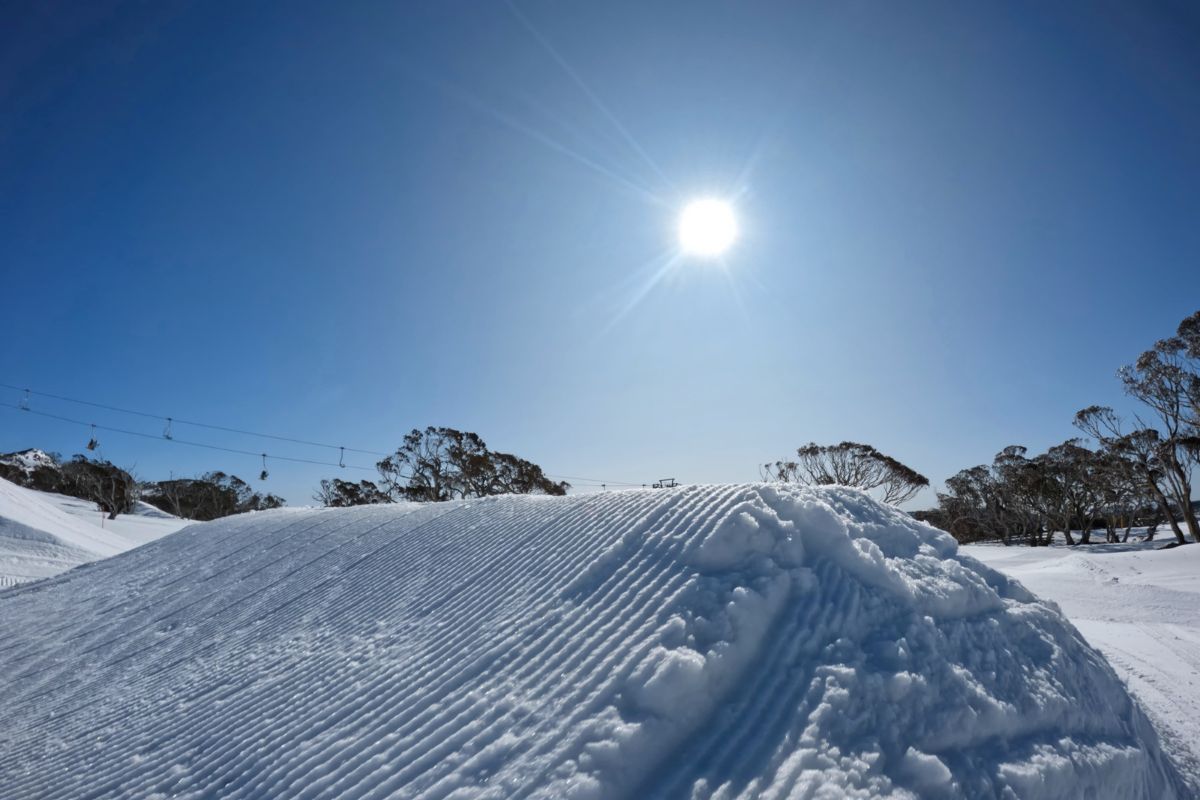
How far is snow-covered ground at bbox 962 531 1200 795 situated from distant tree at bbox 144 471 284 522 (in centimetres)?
4139

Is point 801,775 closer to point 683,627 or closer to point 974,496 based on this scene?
point 683,627

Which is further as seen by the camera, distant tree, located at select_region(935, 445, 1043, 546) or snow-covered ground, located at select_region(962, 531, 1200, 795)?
distant tree, located at select_region(935, 445, 1043, 546)

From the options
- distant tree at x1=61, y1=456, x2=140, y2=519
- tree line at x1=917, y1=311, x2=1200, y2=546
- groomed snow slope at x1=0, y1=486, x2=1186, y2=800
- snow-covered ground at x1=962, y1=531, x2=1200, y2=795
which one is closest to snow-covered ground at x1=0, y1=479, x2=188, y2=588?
groomed snow slope at x1=0, y1=486, x2=1186, y2=800

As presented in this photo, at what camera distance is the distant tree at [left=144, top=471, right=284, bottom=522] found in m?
35.9

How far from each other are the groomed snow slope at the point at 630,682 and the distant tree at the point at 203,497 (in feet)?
125

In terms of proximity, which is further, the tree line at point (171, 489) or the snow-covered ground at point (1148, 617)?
the tree line at point (171, 489)

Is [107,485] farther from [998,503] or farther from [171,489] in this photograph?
[998,503]

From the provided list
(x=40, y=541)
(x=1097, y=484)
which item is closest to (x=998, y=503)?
(x=1097, y=484)

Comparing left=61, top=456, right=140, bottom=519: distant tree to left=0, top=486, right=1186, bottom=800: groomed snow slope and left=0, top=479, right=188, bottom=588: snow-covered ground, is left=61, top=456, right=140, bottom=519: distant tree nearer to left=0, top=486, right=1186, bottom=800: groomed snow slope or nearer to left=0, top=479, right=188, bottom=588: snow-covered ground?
left=0, top=479, right=188, bottom=588: snow-covered ground

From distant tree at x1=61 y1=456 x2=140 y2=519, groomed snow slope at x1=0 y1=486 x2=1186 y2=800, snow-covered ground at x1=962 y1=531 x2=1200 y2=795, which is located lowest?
snow-covered ground at x1=962 y1=531 x2=1200 y2=795

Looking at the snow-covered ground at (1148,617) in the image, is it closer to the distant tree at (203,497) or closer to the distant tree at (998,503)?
the distant tree at (998,503)

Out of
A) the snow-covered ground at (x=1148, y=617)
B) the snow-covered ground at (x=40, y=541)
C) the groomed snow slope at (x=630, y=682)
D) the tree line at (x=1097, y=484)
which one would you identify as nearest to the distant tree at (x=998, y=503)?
the tree line at (x=1097, y=484)

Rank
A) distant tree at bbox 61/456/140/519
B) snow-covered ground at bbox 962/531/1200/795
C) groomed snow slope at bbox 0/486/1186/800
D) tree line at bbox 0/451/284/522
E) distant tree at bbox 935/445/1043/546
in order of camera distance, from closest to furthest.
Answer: groomed snow slope at bbox 0/486/1186/800, snow-covered ground at bbox 962/531/1200/795, distant tree at bbox 935/445/1043/546, distant tree at bbox 61/456/140/519, tree line at bbox 0/451/284/522

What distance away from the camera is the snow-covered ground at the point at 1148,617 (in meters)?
4.21
